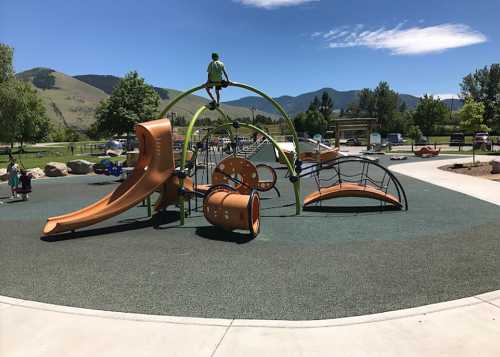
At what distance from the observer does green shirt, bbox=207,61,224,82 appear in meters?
10.8

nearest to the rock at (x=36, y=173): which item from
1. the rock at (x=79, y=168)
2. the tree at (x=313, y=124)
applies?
the rock at (x=79, y=168)

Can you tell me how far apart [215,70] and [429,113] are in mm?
75980

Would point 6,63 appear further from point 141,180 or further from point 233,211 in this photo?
point 233,211

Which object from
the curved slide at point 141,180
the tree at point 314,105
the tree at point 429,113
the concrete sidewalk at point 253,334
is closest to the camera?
the concrete sidewalk at point 253,334

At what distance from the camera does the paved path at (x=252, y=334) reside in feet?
12.7

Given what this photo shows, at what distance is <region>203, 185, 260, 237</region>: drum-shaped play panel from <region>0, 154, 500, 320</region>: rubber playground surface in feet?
0.98

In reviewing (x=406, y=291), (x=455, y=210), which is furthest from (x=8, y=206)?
(x=455, y=210)

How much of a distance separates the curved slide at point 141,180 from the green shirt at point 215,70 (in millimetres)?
1898

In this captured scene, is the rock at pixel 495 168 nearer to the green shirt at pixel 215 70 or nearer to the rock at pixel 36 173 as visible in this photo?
the green shirt at pixel 215 70

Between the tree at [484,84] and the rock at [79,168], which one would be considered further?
the tree at [484,84]

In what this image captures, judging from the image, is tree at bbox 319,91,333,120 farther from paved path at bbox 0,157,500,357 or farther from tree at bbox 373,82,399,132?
paved path at bbox 0,157,500,357

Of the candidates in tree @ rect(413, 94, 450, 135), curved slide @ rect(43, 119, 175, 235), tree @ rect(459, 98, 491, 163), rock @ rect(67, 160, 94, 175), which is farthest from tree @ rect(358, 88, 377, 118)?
curved slide @ rect(43, 119, 175, 235)

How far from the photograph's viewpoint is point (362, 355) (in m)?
3.75

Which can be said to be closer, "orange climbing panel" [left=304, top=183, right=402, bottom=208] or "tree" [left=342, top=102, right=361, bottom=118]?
"orange climbing panel" [left=304, top=183, right=402, bottom=208]
